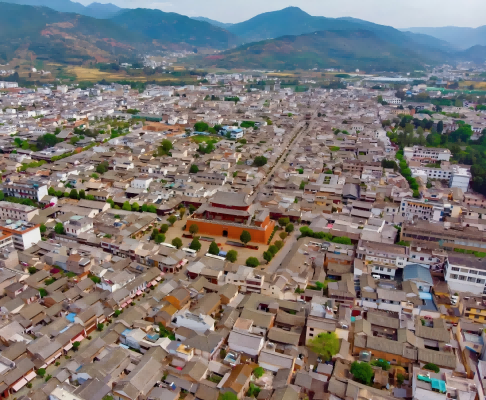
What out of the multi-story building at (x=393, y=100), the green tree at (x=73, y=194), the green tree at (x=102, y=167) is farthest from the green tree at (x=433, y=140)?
the green tree at (x=73, y=194)

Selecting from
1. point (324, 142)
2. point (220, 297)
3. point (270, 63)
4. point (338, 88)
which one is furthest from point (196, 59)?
point (220, 297)

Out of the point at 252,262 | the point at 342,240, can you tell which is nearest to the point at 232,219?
the point at 252,262

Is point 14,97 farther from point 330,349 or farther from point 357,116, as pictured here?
point 330,349

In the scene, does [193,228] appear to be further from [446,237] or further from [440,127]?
[440,127]

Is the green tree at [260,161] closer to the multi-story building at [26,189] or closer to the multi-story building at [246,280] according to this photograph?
the multi-story building at [26,189]

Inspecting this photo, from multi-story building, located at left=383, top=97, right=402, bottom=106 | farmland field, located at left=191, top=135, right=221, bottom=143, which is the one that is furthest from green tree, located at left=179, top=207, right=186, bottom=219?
multi-story building, located at left=383, top=97, right=402, bottom=106

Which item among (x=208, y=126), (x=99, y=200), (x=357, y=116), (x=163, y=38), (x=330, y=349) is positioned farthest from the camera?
(x=163, y=38)

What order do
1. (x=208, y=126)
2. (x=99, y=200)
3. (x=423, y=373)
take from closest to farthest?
(x=423, y=373) < (x=99, y=200) < (x=208, y=126)
